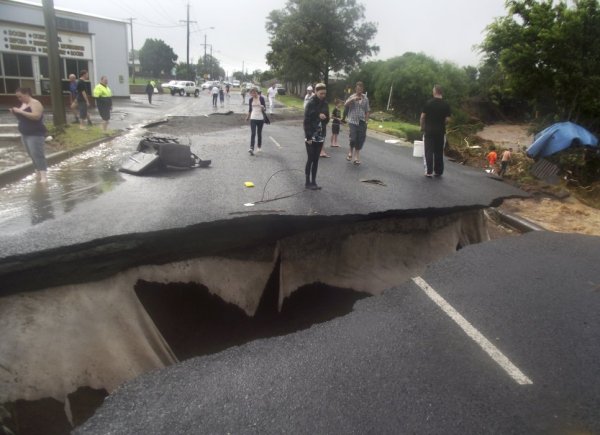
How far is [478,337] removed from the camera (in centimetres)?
360

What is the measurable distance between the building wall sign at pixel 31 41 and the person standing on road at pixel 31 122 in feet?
50.3

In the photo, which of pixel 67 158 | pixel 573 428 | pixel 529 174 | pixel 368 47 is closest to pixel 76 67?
pixel 67 158

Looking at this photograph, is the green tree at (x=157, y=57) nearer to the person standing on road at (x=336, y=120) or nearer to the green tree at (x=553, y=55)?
the person standing on road at (x=336, y=120)

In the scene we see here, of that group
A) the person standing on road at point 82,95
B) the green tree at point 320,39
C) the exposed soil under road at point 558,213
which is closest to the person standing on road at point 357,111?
the exposed soil under road at point 558,213

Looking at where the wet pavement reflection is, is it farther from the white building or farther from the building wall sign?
the white building

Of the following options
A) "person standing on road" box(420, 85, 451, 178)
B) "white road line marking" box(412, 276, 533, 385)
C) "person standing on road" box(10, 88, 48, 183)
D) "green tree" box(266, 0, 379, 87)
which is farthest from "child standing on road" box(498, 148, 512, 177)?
"green tree" box(266, 0, 379, 87)

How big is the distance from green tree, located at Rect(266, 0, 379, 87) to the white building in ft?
73.0

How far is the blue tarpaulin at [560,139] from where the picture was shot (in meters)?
9.59

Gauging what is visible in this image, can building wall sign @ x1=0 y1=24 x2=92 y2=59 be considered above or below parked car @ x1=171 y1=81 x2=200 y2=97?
above

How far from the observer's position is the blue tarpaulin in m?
9.59

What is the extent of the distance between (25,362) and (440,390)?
3.09 m

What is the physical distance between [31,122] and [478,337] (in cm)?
736

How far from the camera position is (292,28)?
45.9 m

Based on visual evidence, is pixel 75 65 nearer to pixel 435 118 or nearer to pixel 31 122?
pixel 31 122
